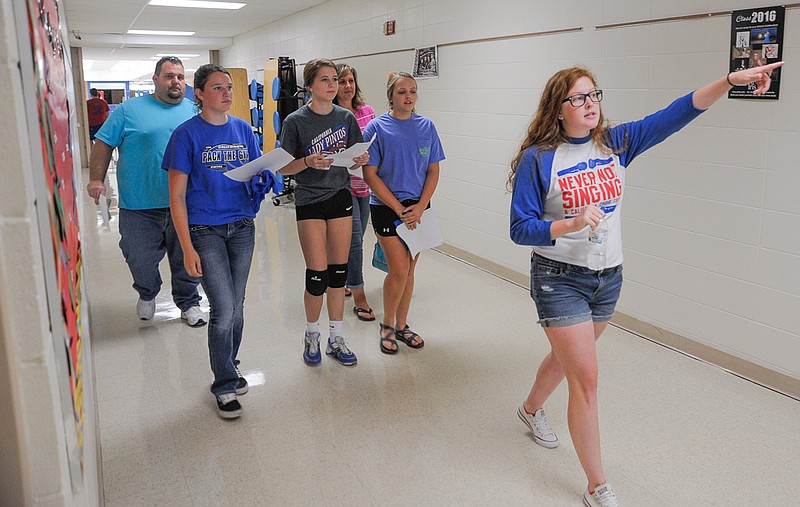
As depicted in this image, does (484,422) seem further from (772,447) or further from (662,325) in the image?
(662,325)

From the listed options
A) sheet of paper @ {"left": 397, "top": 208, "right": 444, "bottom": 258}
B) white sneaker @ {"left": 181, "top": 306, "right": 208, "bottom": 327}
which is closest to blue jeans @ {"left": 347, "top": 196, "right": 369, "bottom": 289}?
sheet of paper @ {"left": 397, "top": 208, "right": 444, "bottom": 258}

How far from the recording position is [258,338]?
417 centimetres

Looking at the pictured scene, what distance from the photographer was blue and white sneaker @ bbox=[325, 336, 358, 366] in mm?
3717

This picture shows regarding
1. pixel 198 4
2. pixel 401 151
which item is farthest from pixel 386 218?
pixel 198 4

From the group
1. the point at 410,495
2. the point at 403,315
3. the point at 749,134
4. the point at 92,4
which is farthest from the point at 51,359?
the point at 92,4

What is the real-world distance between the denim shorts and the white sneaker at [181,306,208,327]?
8.68 feet

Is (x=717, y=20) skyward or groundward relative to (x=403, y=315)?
skyward

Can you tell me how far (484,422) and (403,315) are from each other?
111 centimetres

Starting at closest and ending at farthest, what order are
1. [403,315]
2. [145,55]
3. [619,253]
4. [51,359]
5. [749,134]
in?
[51,359] → [619,253] → [749,134] → [403,315] → [145,55]

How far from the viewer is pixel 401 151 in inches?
146

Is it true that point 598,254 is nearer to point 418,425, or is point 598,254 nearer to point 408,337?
point 418,425

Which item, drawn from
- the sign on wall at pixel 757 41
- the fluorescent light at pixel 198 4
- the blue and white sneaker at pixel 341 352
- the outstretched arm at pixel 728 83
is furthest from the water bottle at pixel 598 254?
the fluorescent light at pixel 198 4

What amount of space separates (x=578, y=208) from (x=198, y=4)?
29.1 ft

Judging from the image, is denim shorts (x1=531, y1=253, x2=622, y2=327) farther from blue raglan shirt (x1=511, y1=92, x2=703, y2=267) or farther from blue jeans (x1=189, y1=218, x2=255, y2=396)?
blue jeans (x1=189, y1=218, x2=255, y2=396)
